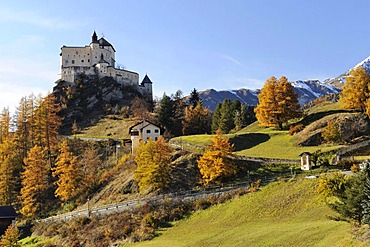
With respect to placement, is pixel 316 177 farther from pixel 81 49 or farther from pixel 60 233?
pixel 81 49

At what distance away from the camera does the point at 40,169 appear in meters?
69.0

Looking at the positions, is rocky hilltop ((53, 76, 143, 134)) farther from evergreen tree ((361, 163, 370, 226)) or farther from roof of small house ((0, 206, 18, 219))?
evergreen tree ((361, 163, 370, 226))

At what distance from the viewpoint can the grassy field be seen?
206ft

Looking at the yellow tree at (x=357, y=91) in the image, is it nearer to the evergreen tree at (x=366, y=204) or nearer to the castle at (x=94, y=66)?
the evergreen tree at (x=366, y=204)

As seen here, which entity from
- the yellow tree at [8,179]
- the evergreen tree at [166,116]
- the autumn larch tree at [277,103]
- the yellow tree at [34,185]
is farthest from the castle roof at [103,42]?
the autumn larch tree at [277,103]

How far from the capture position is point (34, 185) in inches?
2707

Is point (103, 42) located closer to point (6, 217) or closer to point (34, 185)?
point (34, 185)

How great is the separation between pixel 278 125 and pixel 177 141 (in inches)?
769

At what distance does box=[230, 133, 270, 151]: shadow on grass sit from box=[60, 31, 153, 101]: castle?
56486mm

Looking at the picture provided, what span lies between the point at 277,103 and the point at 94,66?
220ft

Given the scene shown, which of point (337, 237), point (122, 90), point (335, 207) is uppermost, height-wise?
point (122, 90)

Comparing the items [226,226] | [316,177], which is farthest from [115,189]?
[316,177]

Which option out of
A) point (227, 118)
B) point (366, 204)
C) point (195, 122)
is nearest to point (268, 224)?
point (366, 204)

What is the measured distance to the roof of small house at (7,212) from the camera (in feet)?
214
